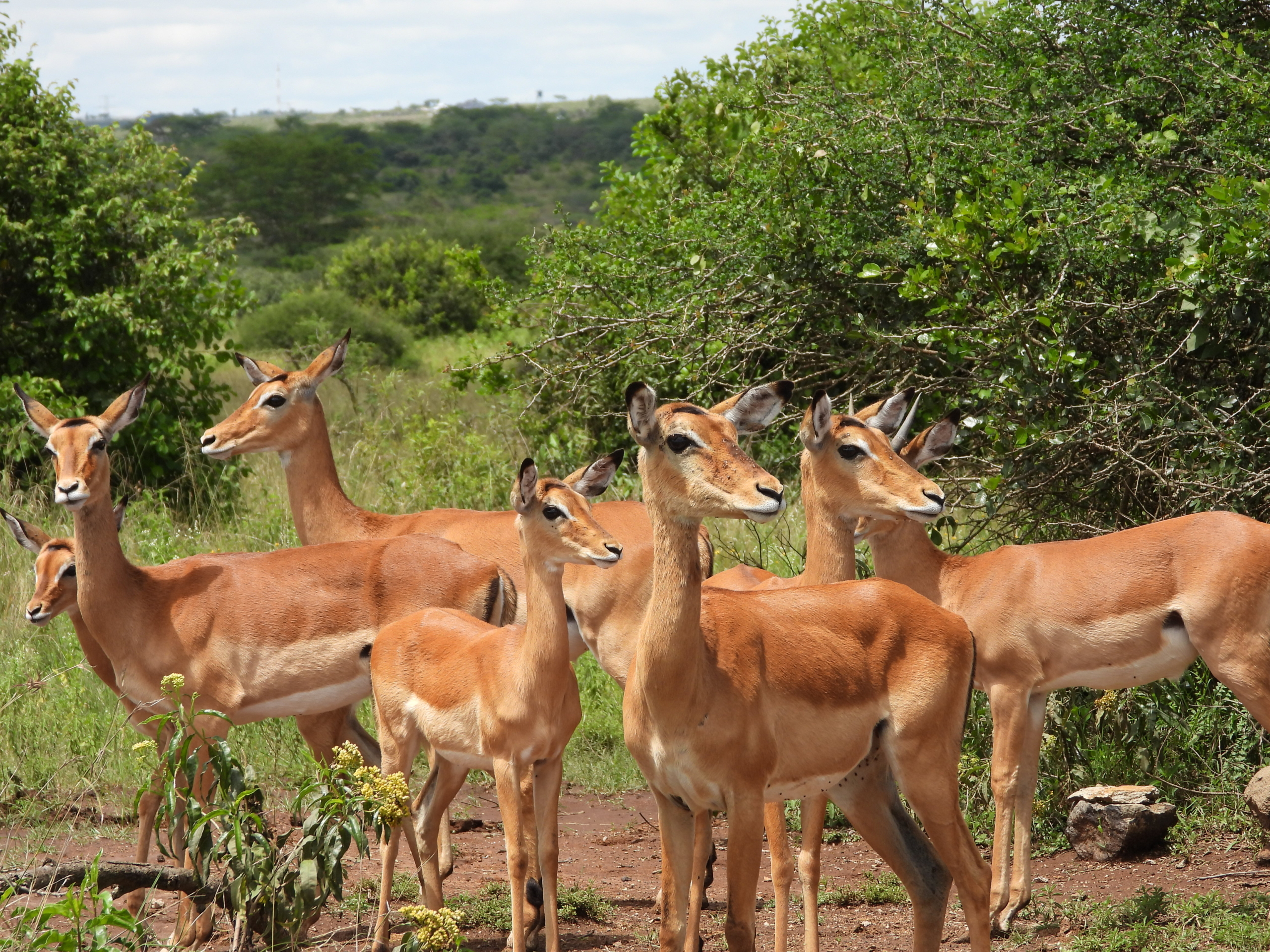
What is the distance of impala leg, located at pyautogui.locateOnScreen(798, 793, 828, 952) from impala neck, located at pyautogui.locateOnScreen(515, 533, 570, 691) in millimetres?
1016

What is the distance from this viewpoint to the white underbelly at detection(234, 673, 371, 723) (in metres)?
5.67

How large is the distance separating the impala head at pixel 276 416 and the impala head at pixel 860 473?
2.74 metres

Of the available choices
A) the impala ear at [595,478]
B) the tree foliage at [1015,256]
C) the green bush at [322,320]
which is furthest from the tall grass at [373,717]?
the green bush at [322,320]

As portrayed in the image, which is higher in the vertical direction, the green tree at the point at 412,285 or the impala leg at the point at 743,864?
the green tree at the point at 412,285

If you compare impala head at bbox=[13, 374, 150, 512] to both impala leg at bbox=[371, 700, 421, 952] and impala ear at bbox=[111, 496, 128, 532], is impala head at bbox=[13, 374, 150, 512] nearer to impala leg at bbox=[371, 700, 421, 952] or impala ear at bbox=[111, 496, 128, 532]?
impala ear at bbox=[111, 496, 128, 532]

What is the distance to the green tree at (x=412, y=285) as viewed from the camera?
25.1 m

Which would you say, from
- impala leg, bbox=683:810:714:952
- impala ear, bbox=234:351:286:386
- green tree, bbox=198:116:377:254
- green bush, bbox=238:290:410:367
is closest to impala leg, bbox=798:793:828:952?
impala leg, bbox=683:810:714:952

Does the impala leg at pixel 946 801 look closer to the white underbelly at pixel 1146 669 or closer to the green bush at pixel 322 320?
the white underbelly at pixel 1146 669

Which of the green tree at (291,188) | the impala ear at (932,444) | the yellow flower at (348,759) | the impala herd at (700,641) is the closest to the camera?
the yellow flower at (348,759)

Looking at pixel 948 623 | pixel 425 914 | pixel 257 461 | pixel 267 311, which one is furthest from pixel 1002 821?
pixel 267 311

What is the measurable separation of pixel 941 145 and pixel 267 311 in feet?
58.7

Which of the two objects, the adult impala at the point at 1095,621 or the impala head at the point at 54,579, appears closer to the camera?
the adult impala at the point at 1095,621

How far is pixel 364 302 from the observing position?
84.6 ft

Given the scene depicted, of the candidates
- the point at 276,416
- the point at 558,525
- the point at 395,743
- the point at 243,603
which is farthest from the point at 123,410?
the point at 558,525
